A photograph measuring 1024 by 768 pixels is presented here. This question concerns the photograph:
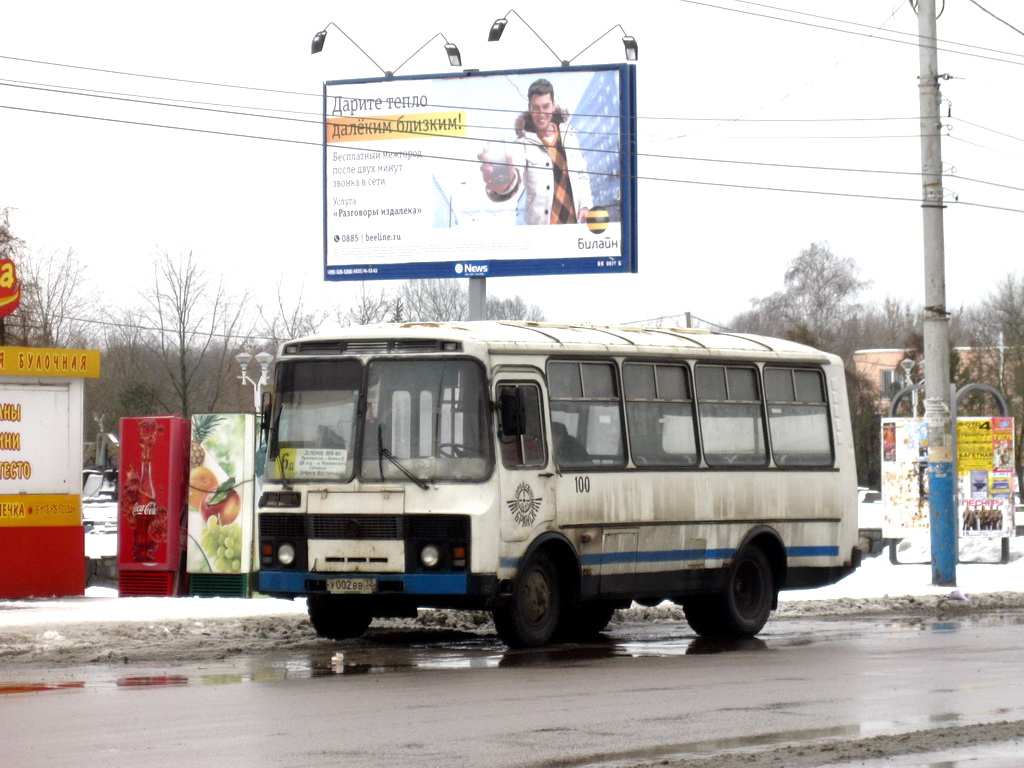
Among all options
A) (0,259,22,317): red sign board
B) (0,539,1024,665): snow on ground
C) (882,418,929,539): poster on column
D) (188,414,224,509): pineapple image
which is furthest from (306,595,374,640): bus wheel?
(882,418,929,539): poster on column

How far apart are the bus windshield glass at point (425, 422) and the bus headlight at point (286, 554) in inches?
35.9

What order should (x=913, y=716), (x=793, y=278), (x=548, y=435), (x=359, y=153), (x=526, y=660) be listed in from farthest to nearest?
(x=793, y=278) → (x=359, y=153) → (x=548, y=435) → (x=526, y=660) → (x=913, y=716)

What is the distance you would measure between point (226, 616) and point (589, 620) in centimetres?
338

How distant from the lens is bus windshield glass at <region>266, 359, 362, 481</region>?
44.8 ft

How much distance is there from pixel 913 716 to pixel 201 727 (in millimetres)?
3857

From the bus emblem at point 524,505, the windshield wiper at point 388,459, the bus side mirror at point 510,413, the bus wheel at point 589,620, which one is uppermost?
the bus side mirror at point 510,413

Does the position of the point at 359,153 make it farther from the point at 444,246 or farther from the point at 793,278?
the point at 793,278

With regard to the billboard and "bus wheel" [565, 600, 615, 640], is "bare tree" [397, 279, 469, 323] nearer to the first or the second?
the billboard

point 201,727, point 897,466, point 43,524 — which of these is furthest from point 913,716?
point 897,466

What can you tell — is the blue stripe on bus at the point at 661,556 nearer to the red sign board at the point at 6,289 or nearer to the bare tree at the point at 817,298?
the red sign board at the point at 6,289

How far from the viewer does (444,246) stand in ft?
94.7

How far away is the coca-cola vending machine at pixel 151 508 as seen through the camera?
19.3 meters

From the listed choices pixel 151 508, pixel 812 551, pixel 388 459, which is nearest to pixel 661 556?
pixel 812 551

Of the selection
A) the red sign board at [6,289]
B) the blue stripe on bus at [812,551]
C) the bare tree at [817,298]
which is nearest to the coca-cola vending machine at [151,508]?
the red sign board at [6,289]
